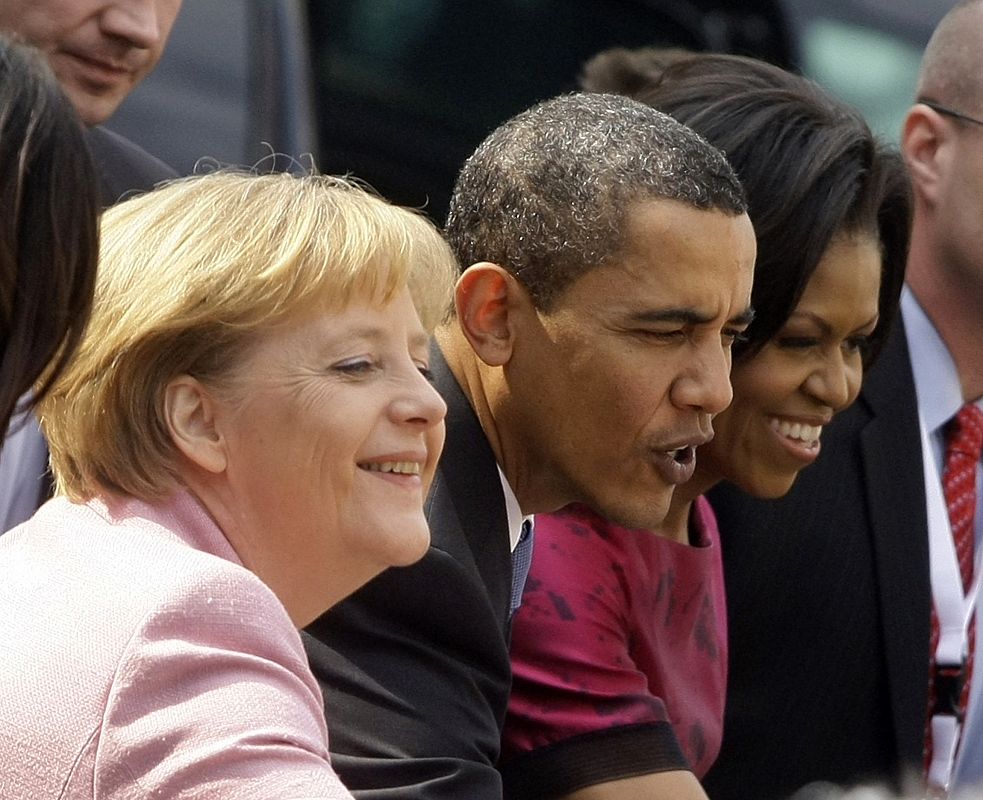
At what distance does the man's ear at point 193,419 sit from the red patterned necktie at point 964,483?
5.96ft

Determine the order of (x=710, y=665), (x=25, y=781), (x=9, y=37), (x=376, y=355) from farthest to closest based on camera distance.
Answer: (x=710, y=665) < (x=376, y=355) < (x=9, y=37) < (x=25, y=781)

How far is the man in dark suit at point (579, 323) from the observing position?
2.40m

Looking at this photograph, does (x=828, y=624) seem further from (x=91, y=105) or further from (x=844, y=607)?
(x=91, y=105)

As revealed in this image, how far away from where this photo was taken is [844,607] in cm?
325

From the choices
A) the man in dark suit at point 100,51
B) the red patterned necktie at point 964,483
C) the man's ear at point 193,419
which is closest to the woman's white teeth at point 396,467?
the man's ear at point 193,419

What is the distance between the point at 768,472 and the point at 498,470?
60 centimetres

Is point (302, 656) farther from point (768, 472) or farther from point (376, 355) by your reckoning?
point (768, 472)

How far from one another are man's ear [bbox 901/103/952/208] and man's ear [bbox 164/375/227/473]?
6.98 feet

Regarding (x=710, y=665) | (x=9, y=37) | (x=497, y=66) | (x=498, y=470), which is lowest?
(x=497, y=66)

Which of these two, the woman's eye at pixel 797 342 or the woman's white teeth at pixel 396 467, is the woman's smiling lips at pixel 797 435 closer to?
the woman's eye at pixel 797 342

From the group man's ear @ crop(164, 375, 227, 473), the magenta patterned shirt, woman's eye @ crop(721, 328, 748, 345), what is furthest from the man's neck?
man's ear @ crop(164, 375, 227, 473)

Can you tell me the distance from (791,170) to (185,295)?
1154mm

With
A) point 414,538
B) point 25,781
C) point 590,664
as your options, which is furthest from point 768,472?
point 25,781

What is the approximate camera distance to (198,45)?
3812 millimetres
